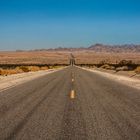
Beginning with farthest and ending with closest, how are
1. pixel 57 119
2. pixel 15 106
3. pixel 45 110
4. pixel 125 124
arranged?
pixel 15 106 → pixel 45 110 → pixel 57 119 → pixel 125 124

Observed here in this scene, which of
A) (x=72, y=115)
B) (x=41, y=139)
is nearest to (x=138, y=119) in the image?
(x=72, y=115)

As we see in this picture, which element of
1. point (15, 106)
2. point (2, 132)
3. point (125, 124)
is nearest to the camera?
point (2, 132)

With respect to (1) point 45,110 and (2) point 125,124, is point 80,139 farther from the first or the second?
(1) point 45,110

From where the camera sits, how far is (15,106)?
9945mm

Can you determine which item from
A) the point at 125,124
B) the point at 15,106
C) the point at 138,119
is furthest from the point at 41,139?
the point at 15,106

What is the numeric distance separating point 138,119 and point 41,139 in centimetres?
298

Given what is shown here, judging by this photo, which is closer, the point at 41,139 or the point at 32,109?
the point at 41,139

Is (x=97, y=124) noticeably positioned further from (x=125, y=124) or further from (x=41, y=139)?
(x=41, y=139)

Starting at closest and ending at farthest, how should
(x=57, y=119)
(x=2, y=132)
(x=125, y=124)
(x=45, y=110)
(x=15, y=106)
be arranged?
(x=2, y=132) → (x=125, y=124) → (x=57, y=119) → (x=45, y=110) → (x=15, y=106)

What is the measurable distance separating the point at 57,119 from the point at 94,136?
1.87 meters

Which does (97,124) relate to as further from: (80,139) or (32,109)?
A: (32,109)

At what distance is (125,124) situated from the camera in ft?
23.3

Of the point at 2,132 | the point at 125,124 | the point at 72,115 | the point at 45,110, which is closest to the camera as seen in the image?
the point at 2,132

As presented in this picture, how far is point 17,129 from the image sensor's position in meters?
6.58
